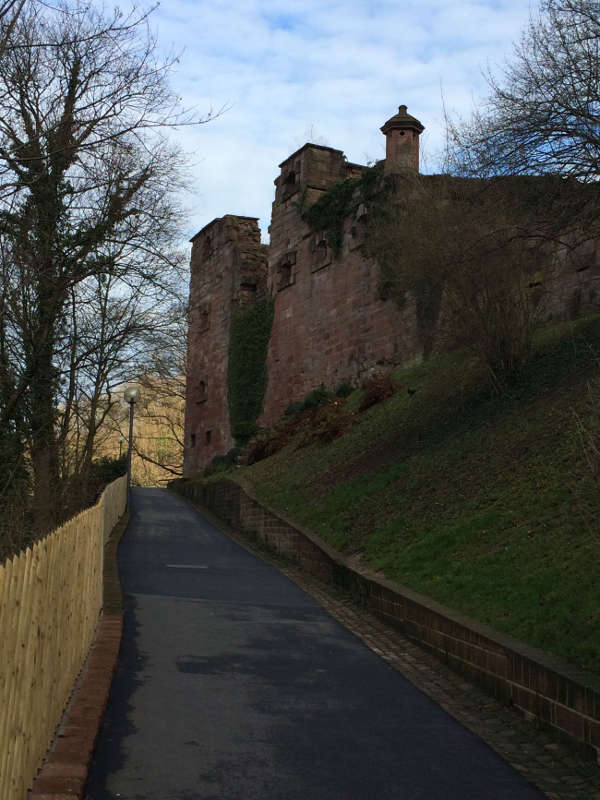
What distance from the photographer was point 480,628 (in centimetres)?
845

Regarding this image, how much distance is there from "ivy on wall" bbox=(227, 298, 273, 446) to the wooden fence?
27.0m

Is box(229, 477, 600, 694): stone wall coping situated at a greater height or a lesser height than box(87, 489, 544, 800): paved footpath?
greater

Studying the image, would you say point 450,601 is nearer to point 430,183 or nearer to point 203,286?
point 430,183

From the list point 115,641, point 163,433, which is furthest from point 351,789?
point 163,433

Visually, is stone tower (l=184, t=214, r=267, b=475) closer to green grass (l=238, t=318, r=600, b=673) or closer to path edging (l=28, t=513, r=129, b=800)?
green grass (l=238, t=318, r=600, b=673)

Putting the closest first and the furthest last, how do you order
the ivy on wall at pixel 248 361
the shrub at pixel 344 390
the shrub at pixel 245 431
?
1. the shrub at pixel 344 390
2. the shrub at pixel 245 431
3. the ivy on wall at pixel 248 361

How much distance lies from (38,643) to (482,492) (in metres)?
8.81

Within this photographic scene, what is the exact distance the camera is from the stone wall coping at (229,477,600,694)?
6614mm

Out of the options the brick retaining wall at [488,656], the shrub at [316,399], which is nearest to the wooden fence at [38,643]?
the brick retaining wall at [488,656]

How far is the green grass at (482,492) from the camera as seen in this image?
871 centimetres

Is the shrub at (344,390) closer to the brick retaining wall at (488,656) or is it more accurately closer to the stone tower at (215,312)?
the stone tower at (215,312)

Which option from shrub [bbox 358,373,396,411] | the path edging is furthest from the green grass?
the path edging

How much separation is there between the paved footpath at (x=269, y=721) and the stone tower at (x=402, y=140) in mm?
18400

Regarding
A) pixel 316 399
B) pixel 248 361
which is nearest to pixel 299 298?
pixel 248 361
